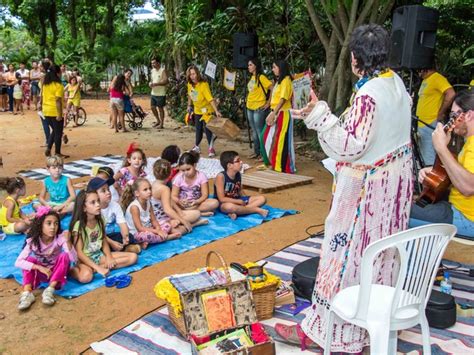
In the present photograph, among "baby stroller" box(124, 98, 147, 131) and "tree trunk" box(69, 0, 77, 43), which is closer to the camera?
"baby stroller" box(124, 98, 147, 131)

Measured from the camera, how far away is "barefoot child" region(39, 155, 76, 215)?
5500mm

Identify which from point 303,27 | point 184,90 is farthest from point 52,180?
point 184,90

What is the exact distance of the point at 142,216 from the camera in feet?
15.9

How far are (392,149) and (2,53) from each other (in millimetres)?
26082

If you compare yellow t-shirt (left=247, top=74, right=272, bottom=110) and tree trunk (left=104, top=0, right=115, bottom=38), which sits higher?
tree trunk (left=104, top=0, right=115, bottom=38)

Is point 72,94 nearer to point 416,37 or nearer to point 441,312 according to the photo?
point 416,37

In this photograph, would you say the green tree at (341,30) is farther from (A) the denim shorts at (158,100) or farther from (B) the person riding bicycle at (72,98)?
(B) the person riding bicycle at (72,98)

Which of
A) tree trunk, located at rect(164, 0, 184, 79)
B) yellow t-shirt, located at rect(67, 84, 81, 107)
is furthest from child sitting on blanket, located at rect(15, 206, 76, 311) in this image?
yellow t-shirt, located at rect(67, 84, 81, 107)

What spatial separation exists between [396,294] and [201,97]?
6.73 metres

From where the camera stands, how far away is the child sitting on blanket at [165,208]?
5148 millimetres

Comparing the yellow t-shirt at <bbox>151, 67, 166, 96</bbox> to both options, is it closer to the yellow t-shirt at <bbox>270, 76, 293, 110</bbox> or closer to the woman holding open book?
the yellow t-shirt at <bbox>270, 76, 293, 110</bbox>

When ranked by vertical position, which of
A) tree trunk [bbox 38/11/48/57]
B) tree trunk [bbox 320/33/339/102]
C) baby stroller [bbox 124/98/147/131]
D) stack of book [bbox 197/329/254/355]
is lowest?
stack of book [bbox 197/329/254/355]

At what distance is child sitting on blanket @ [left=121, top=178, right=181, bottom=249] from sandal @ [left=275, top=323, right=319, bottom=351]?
1995mm

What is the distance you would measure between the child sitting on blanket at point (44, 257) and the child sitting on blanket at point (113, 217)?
1.82 ft
